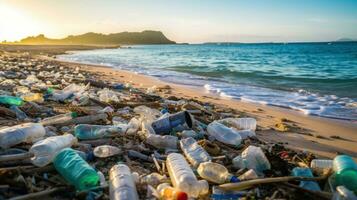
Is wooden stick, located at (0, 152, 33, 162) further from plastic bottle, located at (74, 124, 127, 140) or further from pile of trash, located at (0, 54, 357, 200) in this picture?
plastic bottle, located at (74, 124, 127, 140)

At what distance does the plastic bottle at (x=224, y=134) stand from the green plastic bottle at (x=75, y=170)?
1.83 m

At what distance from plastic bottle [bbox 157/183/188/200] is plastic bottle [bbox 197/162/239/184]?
0.33 meters

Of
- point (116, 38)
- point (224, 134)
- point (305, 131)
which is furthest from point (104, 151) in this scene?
point (116, 38)

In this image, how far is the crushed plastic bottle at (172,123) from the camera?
3.77m

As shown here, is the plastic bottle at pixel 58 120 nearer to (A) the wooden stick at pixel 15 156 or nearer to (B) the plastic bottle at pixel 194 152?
(A) the wooden stick at pixel 15 156

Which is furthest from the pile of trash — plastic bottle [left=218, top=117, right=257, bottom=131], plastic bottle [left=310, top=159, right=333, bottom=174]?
plastic bottle [left=218, top=117, right=257, bottom=131]

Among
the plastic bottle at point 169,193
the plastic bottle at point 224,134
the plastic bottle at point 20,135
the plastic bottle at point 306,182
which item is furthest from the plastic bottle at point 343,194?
the plastic bottle at point 20,135

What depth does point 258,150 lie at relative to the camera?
3.00m

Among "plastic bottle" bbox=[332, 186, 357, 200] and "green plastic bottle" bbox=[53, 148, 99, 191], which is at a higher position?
"green plastic bottle" bbox=[53, 148, 99, 191]

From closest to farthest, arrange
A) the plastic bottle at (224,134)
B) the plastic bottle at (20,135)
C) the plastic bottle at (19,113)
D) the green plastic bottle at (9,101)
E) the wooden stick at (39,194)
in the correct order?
A: the wooden stick at (39,194) < the plastic bottle at (20,135) < the plastic bottle at (224,134) < the plastic bottle at (19,113) < the green plastic bottle at (9,101)

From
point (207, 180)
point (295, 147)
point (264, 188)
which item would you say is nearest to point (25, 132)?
point (207, 180)

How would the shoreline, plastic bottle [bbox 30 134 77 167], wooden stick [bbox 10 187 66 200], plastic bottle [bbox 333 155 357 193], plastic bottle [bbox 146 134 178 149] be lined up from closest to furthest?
wooden stick [bbox 10 187 66 200], plastic bottle [bbox 333 155 357 193], plastic bottle [bbox 30 134 77 167], plastic bottle [bbox 146 134 178 149], the shoreline

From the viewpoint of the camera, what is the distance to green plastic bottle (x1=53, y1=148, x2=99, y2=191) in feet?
7.38

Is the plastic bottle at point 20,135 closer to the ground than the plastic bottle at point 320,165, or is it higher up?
higher up
